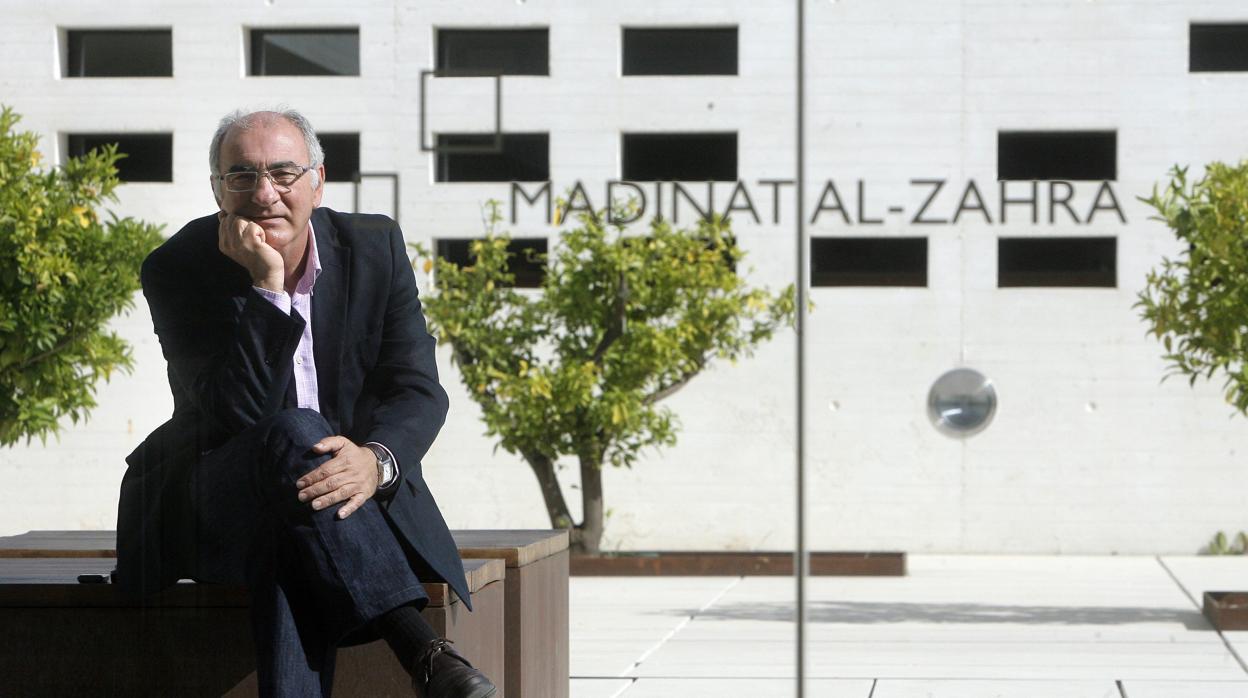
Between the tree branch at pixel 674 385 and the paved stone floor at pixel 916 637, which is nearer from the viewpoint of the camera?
the paved stone floor at pixel 916 637

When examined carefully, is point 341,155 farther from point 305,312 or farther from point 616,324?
point 305,312

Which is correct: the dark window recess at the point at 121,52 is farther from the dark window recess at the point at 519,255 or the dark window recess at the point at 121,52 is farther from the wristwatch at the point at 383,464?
the wristwatch at the point at 383,464

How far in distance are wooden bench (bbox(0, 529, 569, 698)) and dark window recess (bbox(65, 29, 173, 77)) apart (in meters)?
15.4

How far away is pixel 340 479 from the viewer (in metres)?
3.31

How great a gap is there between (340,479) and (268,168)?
60 cm

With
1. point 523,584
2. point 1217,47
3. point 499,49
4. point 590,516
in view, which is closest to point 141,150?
point 499,49

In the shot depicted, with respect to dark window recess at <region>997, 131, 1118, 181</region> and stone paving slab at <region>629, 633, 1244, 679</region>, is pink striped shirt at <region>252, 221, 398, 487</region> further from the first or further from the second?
dark window recess at <region>997, 131, 1118, 181</region>

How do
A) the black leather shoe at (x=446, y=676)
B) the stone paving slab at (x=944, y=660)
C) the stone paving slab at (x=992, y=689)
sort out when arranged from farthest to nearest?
the stone paving slab at (x=944, y=660)
the stone paving slab at (x=992, y=689)
the black leather shoe at (x=446, y=676)

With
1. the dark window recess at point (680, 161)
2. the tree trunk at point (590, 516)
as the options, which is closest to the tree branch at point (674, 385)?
the tree trunk at point (590, 516)

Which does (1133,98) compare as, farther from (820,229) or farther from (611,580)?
(611,580)

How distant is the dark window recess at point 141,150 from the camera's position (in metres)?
19.8

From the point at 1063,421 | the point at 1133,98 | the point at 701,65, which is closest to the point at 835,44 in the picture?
the point at 701,65

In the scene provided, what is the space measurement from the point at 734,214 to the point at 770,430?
219 cm

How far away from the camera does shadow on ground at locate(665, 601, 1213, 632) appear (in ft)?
37.6
